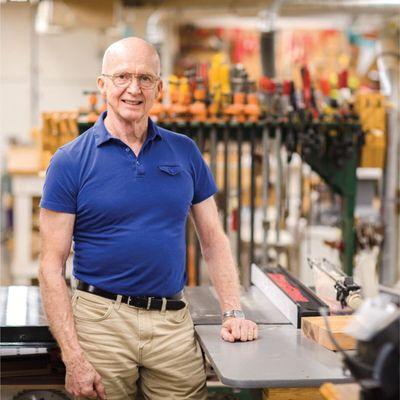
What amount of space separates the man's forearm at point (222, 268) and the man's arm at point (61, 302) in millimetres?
496

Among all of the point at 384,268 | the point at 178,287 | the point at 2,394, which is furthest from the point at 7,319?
the point at 384,268

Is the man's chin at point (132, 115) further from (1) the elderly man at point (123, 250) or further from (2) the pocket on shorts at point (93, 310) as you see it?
(2) the pocket on shorts at point (93, 310)

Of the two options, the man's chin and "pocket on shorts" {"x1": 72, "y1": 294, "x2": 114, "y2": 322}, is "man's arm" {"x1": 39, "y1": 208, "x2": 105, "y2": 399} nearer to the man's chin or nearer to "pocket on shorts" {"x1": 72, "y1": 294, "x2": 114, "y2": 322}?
"pocket on shorts" {"x1": 72, "y1": 294, "x2": 114, "y2": 322}

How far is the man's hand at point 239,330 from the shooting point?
2.28 m

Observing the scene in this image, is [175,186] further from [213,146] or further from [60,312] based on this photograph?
[213,146]

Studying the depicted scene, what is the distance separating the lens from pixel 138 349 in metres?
2.31

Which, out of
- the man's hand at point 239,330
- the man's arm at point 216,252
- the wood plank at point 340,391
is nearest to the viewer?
the wood plank at point 340,391

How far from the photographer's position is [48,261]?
88.7 inches

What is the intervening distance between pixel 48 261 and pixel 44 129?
1.69 meters

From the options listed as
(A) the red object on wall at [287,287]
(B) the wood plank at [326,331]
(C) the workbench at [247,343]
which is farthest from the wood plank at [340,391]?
(A) the red object on wall at [287,287]

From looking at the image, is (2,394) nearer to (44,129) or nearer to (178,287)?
(178,287)

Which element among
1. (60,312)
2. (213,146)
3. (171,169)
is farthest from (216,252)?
(213,146)

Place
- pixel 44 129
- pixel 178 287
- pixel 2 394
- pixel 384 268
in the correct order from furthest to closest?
1. pixel 384 268
2. pixel 44 129
3. pixel 2 394
4. pixel 178 287

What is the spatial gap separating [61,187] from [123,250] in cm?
26
